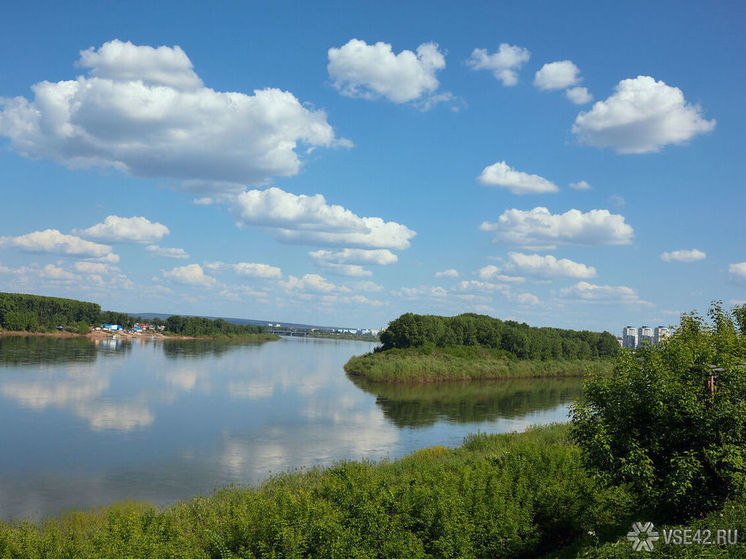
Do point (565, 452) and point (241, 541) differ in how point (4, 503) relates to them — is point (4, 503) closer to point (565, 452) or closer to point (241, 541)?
point (241, 541)

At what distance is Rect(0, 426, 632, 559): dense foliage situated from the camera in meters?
13.1

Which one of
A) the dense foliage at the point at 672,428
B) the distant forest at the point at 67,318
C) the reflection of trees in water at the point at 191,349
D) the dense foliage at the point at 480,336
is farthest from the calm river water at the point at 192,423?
the distant forest at the point at 67,318

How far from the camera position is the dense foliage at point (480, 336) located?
4129 inches

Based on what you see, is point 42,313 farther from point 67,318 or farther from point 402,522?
point 402,522

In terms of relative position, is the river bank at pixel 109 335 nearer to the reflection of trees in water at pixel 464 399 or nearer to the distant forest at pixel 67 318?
the distant forest at pixel 67 318

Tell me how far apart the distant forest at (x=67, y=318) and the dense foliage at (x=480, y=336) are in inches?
3922

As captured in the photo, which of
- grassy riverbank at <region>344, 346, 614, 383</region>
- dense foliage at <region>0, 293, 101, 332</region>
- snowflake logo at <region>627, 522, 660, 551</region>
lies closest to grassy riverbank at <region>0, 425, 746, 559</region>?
snowflake logo at <region>627, 522, 660, 551</region>

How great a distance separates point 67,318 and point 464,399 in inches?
5602

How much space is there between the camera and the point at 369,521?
14.5 meters

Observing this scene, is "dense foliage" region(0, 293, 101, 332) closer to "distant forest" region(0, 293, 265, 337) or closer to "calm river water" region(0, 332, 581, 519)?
"distant forest" region(0, 293, 265, 337)

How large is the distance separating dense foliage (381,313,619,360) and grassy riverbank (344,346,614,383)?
309cm

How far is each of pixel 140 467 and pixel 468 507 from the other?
74.7 ft

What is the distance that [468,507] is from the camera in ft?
55.6

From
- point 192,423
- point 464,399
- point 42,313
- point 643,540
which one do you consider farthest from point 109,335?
point 643,540
